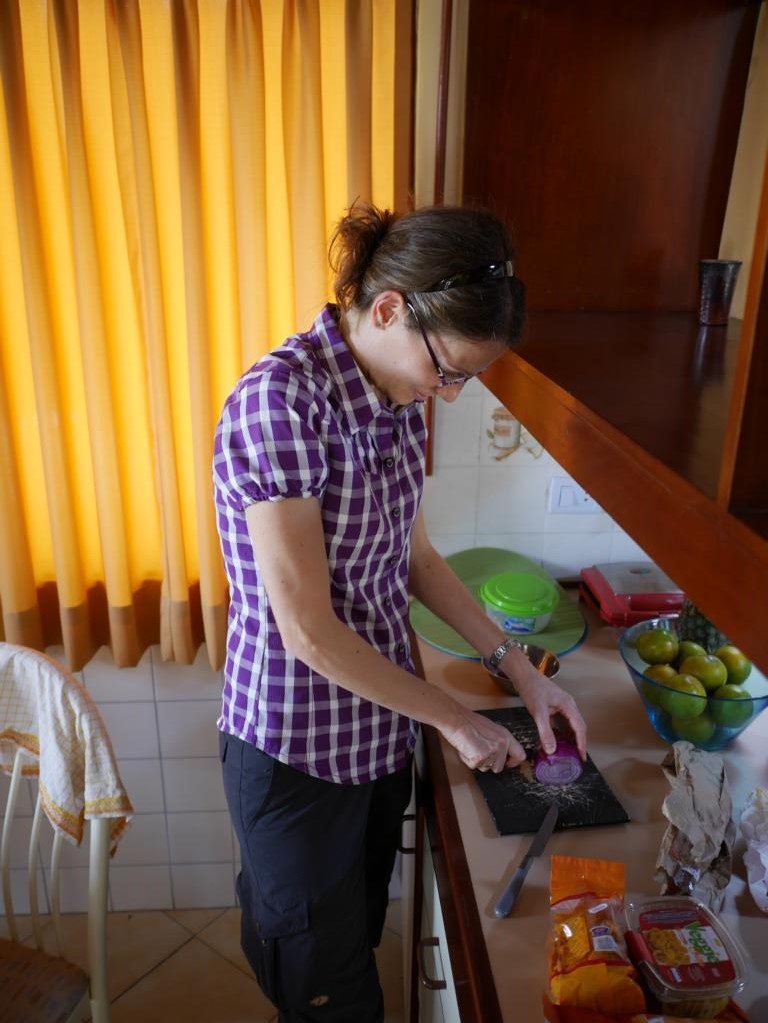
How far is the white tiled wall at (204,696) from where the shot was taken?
172cm

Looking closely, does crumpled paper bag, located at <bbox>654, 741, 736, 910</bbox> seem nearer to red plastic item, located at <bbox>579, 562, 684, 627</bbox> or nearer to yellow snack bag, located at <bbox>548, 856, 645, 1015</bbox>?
yellow snack bag, located at <bbox>548, 856, 645, 1015</bbox>

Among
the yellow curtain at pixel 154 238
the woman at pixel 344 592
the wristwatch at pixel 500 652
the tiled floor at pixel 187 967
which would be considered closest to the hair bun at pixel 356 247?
the woman at pixel 344 592

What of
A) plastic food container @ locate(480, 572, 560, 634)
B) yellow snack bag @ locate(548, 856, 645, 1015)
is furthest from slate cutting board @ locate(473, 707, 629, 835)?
plastic food container @ locate(480, 572, 560, 634)

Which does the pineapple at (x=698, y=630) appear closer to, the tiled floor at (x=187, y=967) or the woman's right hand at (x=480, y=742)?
the woman's right hand at (x=480, y=742)

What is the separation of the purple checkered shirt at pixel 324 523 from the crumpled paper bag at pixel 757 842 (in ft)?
1.60

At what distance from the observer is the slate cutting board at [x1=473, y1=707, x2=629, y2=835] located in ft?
3.42

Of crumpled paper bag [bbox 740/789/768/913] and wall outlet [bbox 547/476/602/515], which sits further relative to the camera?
wall outlet [bbox 547/476/602/515]

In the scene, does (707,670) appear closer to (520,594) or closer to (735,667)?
(735,667)

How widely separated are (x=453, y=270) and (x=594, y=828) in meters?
0.73

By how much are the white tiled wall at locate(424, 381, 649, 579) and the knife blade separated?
0.79m

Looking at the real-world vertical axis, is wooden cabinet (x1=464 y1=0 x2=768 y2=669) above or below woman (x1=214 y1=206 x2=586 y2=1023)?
above

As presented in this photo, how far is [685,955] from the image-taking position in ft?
2.54

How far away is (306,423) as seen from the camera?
3.05 ft

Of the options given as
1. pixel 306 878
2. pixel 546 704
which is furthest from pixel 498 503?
pixel 306 878
